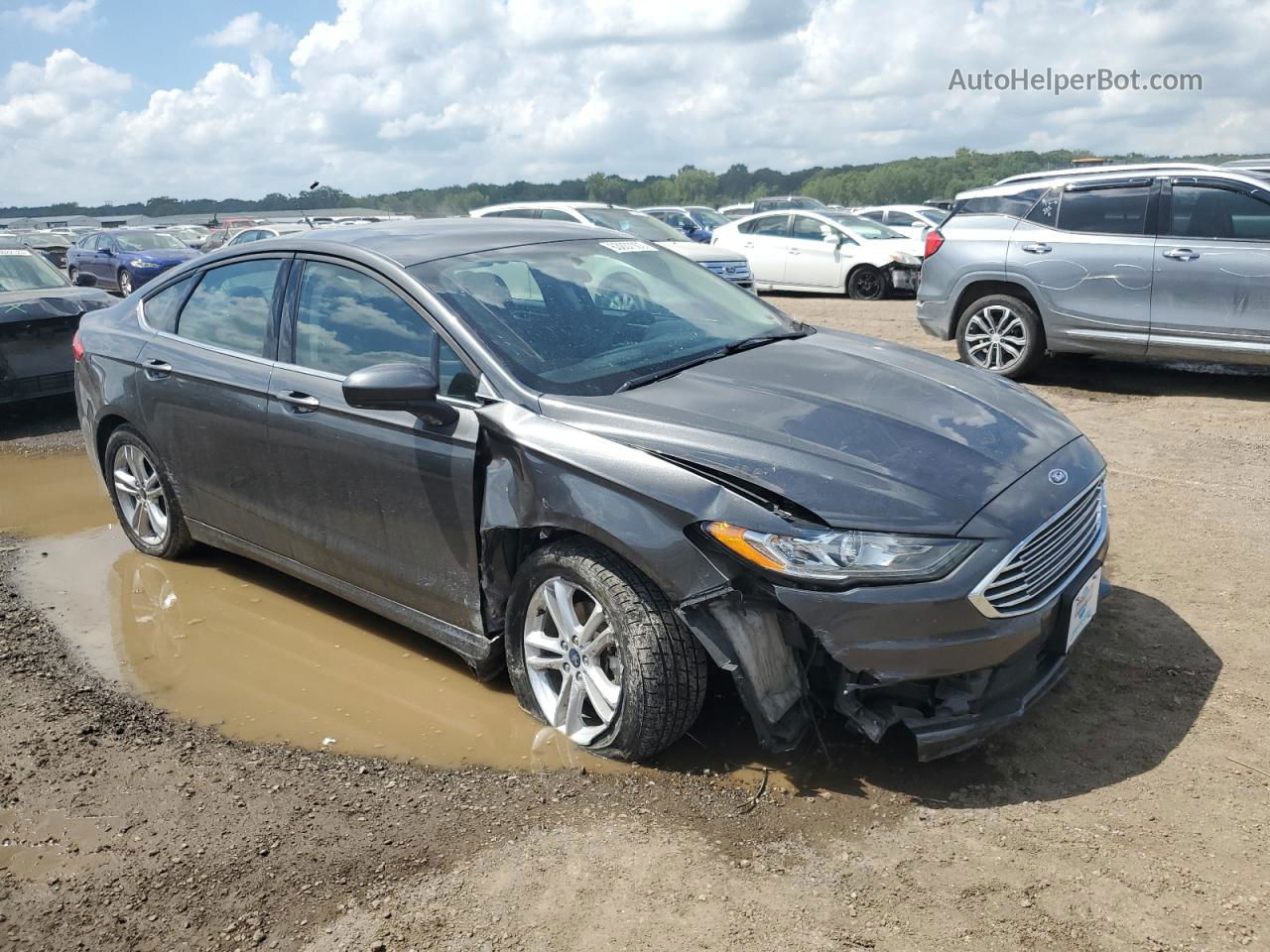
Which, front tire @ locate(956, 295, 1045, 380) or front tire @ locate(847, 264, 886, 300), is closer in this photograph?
front tire @ locate(956, 295, 1045, 380)

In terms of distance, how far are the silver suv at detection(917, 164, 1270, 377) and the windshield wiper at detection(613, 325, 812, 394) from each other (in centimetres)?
438

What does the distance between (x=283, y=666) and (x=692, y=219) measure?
21.2m

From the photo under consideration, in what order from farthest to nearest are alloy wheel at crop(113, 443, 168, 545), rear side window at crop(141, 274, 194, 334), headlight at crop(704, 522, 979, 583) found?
1. alloy wheel at crop(113, 443, 168, 545)
2. rear side window at crop(141, 274, 194, 334)
3. headlight at crop(704, 522, 979, 583)

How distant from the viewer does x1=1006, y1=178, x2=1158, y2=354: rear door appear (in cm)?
841

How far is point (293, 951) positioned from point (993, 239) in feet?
26.7

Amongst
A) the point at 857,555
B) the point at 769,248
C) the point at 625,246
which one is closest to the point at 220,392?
the point at 625,246

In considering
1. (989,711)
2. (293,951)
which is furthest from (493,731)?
(989,711)

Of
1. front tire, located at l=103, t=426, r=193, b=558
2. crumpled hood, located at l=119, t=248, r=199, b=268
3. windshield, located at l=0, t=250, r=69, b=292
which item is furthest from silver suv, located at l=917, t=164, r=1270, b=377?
crumpled hood, located at l=119, t=248, r=199, b=268

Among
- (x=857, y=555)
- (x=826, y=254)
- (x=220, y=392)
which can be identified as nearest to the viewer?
(x=857, y=555)

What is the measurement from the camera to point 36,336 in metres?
9.05

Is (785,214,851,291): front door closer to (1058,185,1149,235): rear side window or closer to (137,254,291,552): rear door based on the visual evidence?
(1058,185,1149,235): rear side window

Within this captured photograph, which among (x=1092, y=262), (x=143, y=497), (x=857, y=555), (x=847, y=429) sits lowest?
(x=143, y=497)

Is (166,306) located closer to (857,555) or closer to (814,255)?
(857,555)

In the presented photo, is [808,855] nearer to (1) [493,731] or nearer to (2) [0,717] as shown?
(1) [493,731]
